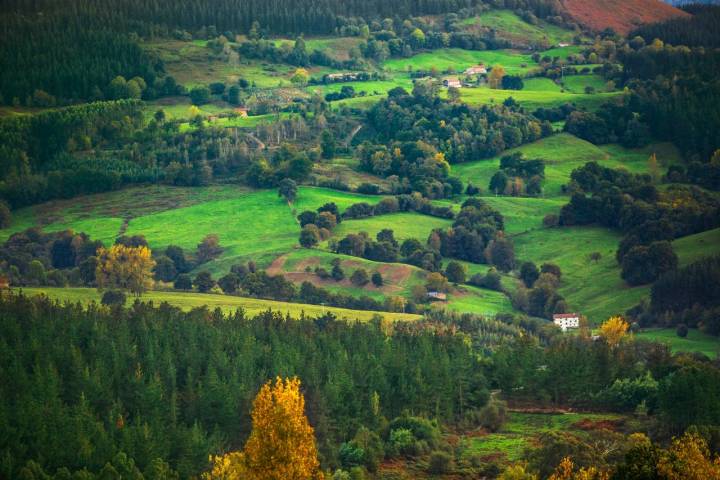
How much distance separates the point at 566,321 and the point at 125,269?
6277 centimetres

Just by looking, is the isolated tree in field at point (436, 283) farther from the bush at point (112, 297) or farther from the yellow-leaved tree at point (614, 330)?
the bush at point (112, 297)

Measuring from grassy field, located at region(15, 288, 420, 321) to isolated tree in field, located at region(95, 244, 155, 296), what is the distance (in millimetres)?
3415

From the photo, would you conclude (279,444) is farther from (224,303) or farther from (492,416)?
(224,303)

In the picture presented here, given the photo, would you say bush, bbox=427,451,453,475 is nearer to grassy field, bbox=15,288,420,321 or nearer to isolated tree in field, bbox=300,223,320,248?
grassy field, bbox=15,288,420,321

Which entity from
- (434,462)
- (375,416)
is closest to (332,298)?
(375,416)

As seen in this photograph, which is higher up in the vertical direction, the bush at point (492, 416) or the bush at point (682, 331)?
the bush at point (492, 416)

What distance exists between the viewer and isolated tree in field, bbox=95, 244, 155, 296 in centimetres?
17700

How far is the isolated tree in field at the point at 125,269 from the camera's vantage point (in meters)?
177

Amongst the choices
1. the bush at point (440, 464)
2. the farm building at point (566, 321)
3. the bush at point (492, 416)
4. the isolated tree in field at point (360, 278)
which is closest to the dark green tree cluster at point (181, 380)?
the bush at point (492, 416)

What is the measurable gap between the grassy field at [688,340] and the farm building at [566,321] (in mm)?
9942

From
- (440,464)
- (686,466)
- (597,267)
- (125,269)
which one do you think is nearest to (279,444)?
(686,466)

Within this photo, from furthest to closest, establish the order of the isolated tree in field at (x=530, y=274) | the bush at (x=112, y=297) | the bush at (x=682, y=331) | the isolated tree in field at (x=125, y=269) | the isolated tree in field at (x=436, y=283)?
the isolated tree in field at (x=530, y=274)
the isolated tree in field at (x=436, y=283)
the isolated tree in field at (x=125, y=269)
the bush at (x=112, y=297)
the bush at (x=682, y=331)

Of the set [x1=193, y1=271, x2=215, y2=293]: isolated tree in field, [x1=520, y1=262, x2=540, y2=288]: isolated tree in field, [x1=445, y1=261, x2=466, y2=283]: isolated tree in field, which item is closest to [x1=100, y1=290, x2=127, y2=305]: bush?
[x1=193, y1=271, x2=215, y2=293]: isolated tree in field

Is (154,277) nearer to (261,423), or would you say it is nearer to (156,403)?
(156,403)
